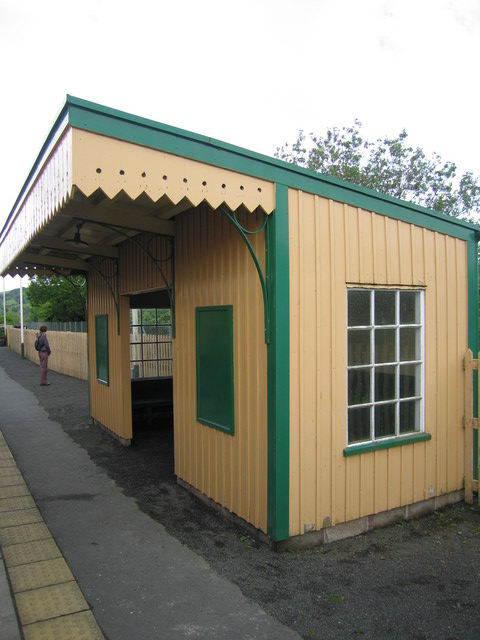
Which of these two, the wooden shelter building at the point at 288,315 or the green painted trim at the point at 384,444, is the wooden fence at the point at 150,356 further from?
the green painted trim at the point at 384,444

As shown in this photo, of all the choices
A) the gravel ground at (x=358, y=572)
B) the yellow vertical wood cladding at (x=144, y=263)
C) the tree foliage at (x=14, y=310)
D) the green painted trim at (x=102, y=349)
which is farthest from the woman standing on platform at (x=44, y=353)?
the tree foliage at (x=14, y=310)

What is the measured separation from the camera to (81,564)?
3703 millimetres

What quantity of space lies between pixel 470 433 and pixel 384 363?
5.16 ft

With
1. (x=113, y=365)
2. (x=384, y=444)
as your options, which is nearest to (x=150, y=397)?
(x=113, y=365)

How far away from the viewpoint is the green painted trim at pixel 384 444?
4297 millimetres

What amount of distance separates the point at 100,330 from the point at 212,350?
4.45m

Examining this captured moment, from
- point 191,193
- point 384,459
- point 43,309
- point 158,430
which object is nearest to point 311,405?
point 384,459

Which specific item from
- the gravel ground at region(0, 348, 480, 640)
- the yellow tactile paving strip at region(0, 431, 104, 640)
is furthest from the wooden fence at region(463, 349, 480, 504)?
the yellow tactile paving strip at region(0, 431, 104, 640)

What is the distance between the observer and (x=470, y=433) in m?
5.31

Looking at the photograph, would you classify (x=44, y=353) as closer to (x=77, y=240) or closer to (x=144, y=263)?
(x=144, y=263)

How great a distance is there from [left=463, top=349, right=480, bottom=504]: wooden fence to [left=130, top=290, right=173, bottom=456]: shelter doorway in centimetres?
473

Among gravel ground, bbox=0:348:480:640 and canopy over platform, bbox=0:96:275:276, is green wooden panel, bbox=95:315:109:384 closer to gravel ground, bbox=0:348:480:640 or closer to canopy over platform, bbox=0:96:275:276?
gravel ground, bbox=0:348:480:640

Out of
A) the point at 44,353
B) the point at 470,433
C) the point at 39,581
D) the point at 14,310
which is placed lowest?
the point at 39,581

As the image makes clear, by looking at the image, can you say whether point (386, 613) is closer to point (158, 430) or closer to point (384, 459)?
point (384, 459)
